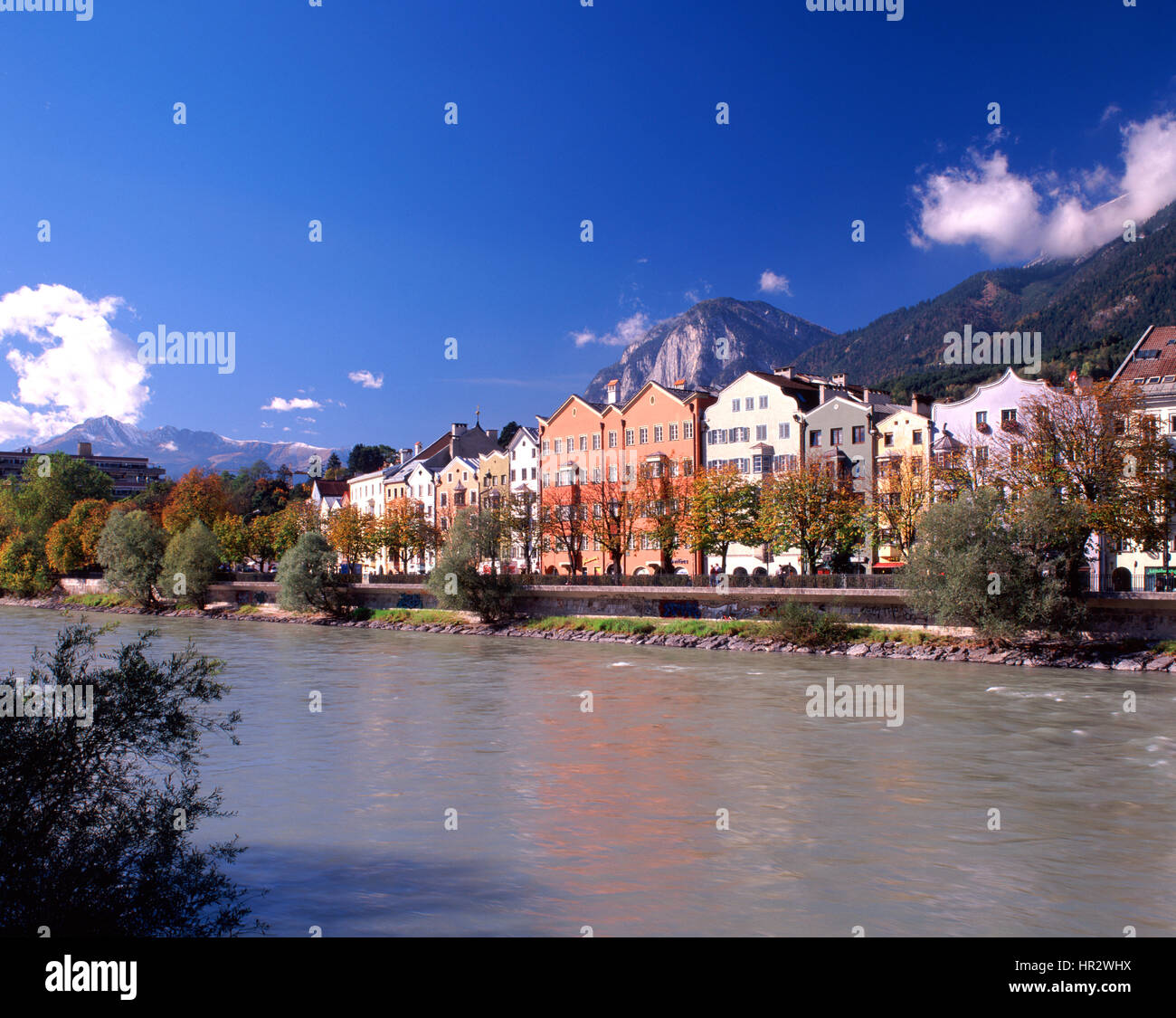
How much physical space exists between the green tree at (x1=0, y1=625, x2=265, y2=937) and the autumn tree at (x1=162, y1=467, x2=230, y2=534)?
88.8 meters

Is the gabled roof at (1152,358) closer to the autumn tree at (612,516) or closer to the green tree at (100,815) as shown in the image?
the autumn tree at (612,516)

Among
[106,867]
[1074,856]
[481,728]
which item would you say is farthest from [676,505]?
[106,867]

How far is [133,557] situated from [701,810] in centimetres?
7712

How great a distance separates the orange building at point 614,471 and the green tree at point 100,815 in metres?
54.4

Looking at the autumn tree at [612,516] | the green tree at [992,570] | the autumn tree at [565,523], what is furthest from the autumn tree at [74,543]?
the green tree at [992,570]

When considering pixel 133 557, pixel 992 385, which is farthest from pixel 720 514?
pixel 133 557

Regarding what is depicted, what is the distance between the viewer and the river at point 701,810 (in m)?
12.1

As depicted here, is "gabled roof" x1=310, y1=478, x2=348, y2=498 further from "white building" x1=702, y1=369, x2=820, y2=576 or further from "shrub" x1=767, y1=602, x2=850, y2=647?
"shrub" x1=767, y1=602, x2=850, y2=647

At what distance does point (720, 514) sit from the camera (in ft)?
196

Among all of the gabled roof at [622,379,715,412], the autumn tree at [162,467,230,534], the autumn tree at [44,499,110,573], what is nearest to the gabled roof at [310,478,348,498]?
the autumn tree at [162,467,230,534]

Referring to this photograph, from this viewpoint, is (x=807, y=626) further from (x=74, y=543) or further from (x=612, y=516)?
(x=74, y=543)

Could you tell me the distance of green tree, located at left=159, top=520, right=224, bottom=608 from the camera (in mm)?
79250
